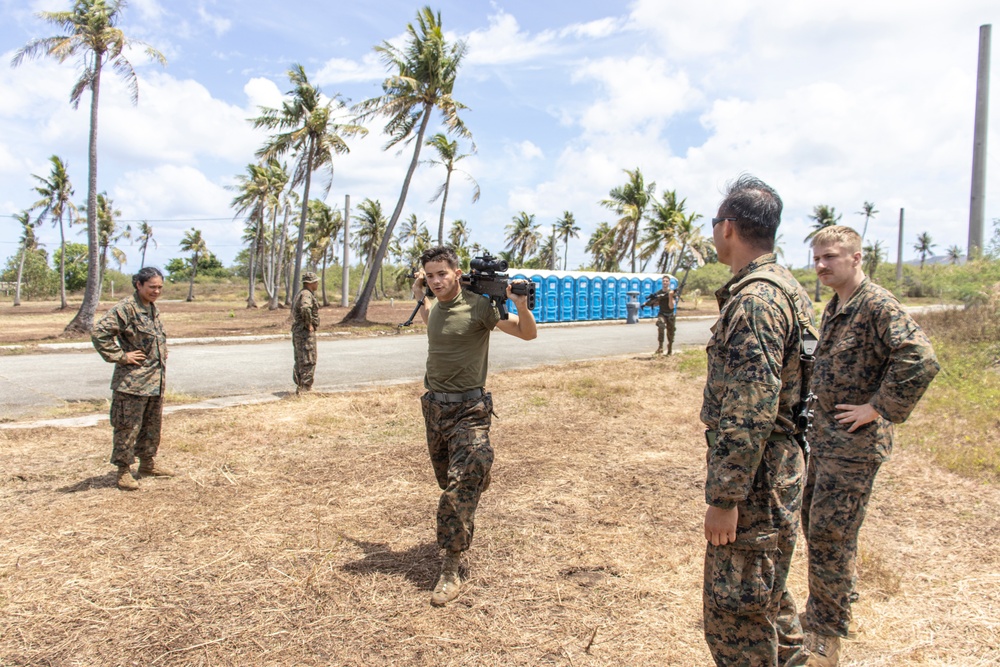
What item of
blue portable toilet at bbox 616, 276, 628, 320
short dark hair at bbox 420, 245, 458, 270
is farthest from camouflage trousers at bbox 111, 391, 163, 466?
blue portable toilet at bbox 616, 276, 628, 320

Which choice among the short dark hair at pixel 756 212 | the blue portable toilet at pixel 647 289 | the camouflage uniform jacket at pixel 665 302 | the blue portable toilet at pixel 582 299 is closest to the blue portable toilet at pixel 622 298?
the blue portable toilet at pixel 647 289

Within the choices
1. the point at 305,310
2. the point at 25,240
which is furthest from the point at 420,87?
the point at 25,240

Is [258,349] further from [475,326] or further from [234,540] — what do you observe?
[475,326]

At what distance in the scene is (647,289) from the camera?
3147cm

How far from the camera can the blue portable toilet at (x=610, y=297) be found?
29562 millimetres

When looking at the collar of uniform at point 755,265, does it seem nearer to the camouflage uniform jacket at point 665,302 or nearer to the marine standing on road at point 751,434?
the marine standing on road at point 751,434

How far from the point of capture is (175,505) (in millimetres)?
4926

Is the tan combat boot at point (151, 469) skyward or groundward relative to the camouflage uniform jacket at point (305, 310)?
groundward

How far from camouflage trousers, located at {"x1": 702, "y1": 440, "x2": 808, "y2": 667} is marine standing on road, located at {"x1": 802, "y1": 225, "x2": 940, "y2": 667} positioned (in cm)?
73

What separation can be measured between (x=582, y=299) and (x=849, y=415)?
25.5 m

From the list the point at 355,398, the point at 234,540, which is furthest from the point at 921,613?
the point at 355,398

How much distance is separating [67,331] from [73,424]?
47.9ft

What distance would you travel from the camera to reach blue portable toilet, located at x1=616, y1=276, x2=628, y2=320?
30172mm

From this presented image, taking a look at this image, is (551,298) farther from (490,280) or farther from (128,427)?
(490,280)
